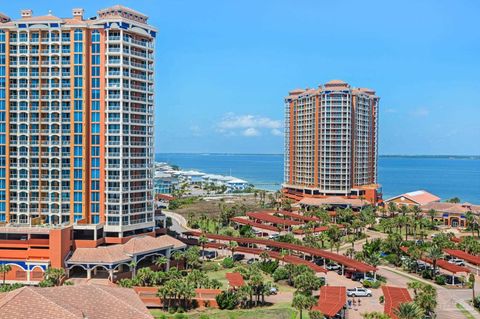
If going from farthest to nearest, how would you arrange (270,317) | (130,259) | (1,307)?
(130,259) → (270,317) → (1,307)

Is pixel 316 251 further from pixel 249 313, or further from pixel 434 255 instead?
pixel 249 313

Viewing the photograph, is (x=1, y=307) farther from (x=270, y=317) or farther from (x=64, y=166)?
(x=64, y=166)

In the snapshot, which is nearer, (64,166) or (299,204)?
(64,166)

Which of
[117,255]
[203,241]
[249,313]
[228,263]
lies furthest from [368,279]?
[117,255]

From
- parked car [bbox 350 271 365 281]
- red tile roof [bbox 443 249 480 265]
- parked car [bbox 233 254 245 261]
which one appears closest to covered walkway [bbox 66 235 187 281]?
parked car [bbox 233 254 245 261]

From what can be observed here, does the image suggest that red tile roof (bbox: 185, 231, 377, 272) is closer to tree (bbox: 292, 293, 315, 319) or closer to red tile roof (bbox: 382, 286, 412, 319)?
red tile roof (bbox: 382, 286, 412, 319)

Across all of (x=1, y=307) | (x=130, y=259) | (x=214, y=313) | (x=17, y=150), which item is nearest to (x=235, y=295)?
(x=214, y=313)
